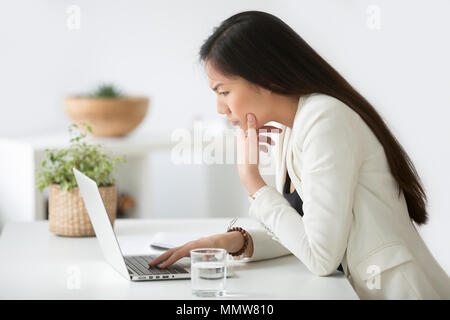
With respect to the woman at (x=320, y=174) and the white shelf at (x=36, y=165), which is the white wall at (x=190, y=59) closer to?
the white shelf at (x=36, y=165)

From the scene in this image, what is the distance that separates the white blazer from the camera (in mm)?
1285

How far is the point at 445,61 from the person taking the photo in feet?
7.97

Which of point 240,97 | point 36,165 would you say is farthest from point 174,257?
point 36,165

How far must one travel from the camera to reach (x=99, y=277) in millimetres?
1329

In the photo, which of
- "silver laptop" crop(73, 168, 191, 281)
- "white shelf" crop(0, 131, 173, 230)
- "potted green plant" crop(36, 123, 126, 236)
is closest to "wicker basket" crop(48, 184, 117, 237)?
"potted green plant" crop(36, 123, 126, 236)

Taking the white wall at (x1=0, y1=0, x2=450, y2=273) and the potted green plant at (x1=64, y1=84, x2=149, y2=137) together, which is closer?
the white wall at (x1=0, y1=0, x2=450, y2=273)

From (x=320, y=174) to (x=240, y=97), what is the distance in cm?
28

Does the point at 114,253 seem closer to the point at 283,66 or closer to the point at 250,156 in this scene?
the point at 250,156

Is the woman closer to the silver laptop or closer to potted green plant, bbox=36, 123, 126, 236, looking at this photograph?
the silver laptop

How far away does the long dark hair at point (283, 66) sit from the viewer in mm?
1381

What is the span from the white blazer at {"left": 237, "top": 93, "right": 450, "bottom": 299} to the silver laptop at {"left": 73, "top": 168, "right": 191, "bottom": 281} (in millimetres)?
213

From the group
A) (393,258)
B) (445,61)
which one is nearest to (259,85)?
(393,258)

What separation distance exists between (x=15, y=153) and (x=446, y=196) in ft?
6.64
